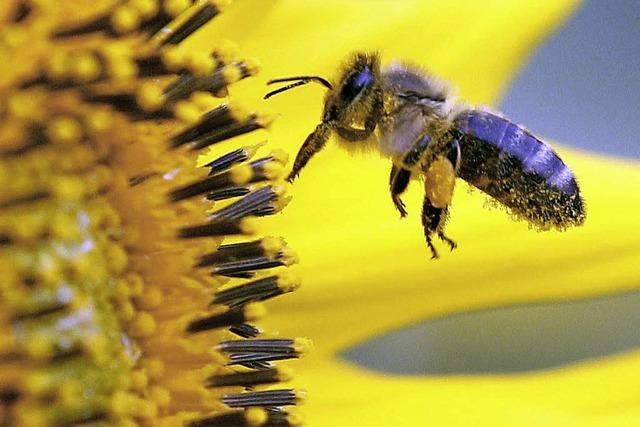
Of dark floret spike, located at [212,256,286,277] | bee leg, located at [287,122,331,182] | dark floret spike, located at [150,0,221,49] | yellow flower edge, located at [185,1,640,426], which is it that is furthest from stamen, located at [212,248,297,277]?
yellow flower edge, located at [185,1,640,426]

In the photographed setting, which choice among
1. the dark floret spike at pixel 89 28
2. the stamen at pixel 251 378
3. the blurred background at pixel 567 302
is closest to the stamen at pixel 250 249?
the stamen at pixel 251 378

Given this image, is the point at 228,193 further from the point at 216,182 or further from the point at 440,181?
the point at 440,181

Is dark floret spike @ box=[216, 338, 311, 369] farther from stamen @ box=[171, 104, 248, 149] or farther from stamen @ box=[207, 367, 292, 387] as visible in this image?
stamen @ box=[171, 104, 248, 149]

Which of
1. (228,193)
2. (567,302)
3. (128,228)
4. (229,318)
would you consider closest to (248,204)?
(228,193)

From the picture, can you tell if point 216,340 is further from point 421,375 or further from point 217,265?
A: point 421,375

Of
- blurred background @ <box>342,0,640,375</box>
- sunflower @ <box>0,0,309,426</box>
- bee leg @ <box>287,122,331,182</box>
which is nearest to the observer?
sunflower @ <box>0,0,309,426</box>
